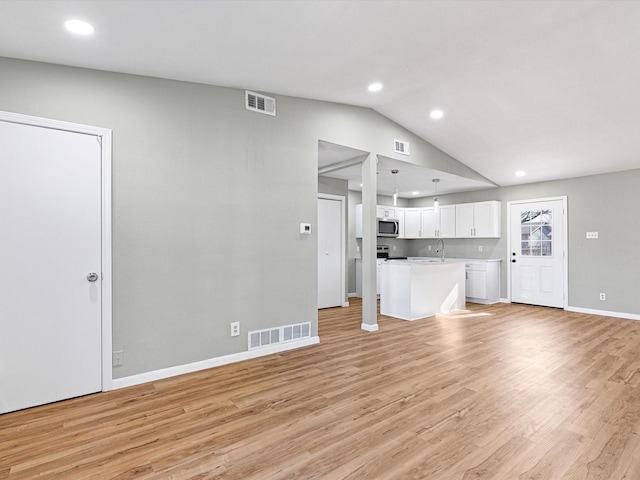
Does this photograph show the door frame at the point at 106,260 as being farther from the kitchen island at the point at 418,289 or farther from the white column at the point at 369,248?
the kitchen island at the point at 418,289

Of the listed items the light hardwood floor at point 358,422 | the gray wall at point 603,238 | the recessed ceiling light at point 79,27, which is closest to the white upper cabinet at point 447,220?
the gray wall at point 603,238

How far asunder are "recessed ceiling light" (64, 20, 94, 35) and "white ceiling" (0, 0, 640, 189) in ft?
0.16

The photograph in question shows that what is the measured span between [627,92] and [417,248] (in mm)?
5571

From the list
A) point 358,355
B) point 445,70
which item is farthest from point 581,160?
point 358,355

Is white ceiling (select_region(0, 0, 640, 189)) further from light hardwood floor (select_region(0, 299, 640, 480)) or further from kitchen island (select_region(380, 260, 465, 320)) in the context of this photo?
light hardwood floor (select_region(0, 299, 640, 480))

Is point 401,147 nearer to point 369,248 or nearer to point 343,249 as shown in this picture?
point 369,248

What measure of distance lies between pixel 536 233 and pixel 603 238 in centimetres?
105

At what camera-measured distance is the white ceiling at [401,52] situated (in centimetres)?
230

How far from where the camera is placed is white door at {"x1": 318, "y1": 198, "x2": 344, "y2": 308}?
6391 mm

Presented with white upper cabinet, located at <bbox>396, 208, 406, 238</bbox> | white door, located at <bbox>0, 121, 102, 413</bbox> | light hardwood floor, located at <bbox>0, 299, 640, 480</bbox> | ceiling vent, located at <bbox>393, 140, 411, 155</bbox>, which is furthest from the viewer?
white upper cabinet, located at <bbox>396, 208, 406, 238</bbox>

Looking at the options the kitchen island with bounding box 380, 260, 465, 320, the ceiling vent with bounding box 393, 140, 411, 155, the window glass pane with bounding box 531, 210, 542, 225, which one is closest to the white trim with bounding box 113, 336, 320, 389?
the kitchen island with bounding box 380, 260, 465, 320

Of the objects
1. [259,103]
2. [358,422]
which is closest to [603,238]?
[358,422]

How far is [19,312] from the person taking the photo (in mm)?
2529

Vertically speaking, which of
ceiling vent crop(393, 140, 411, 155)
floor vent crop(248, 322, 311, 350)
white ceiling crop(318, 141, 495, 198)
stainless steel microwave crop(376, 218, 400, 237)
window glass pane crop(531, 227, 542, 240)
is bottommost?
floor vent crop(248, 322, 311, 350)
